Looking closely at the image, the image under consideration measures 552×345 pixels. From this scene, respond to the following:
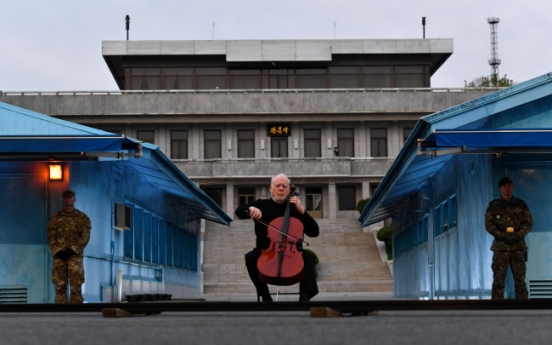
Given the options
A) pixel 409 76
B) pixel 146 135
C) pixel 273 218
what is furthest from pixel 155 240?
pixel 409 76

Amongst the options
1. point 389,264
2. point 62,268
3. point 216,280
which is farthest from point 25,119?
point 389,264

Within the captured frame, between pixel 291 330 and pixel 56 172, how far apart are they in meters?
11.6

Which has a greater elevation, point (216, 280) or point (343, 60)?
point (343, 60)

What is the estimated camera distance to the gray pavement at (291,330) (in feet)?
20.6

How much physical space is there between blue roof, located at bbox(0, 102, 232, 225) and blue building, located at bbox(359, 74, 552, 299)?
13.9 ft

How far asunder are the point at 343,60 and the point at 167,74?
1111cm

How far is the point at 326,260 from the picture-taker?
52.7 metres

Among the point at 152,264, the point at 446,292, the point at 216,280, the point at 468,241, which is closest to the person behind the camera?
the point at 468,241

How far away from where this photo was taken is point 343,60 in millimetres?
73188

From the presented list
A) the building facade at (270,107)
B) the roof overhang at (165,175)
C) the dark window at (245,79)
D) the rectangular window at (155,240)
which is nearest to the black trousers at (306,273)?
the roof overhang at (165,175)

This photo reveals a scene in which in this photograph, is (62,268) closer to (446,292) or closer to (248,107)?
(446,292)

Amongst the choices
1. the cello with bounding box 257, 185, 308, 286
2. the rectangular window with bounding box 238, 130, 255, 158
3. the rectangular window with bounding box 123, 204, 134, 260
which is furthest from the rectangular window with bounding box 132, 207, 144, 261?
the rectangular window with bounding box 238, 130, 255, 158

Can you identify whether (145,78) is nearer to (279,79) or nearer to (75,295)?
(279,79)

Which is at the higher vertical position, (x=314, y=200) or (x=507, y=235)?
(x=314, y=200)
